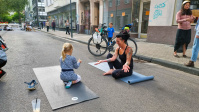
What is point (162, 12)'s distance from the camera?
924 centimetres

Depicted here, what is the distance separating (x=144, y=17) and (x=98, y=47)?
6815mm

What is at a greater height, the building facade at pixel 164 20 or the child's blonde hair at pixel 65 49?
the building facade at pixel 164 20

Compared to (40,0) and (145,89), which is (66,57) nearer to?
(145,89)

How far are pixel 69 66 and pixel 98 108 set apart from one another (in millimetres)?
1186

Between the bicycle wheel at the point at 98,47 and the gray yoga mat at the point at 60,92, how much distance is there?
2.92m

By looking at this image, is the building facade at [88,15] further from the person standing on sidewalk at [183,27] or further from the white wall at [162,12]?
the person standing on sidewalk at [183,27]

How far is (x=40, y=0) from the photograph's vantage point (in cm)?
6438

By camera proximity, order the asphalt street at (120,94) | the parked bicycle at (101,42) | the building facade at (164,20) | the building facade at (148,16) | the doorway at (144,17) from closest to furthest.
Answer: the asphalt street at (120,94) → the parked bicycle at (101,42) → the building facade at (164,20) → the building facade at (148,16) → the doorway at (144,17)

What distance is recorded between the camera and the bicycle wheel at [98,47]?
644 cm

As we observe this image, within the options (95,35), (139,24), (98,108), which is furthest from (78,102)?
(139,24)

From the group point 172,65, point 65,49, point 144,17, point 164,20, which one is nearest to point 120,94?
point 65,49

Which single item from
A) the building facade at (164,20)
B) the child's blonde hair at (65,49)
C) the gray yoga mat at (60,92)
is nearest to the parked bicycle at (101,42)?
the gray yoga mat at (60,92)

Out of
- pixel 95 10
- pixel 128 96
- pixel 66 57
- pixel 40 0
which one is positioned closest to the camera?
pixel 128 96

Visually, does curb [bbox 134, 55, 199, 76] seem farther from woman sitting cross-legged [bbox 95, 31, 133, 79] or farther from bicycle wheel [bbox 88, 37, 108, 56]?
woman sitting cross-legged [bbox 95, 31, 133, 79]
